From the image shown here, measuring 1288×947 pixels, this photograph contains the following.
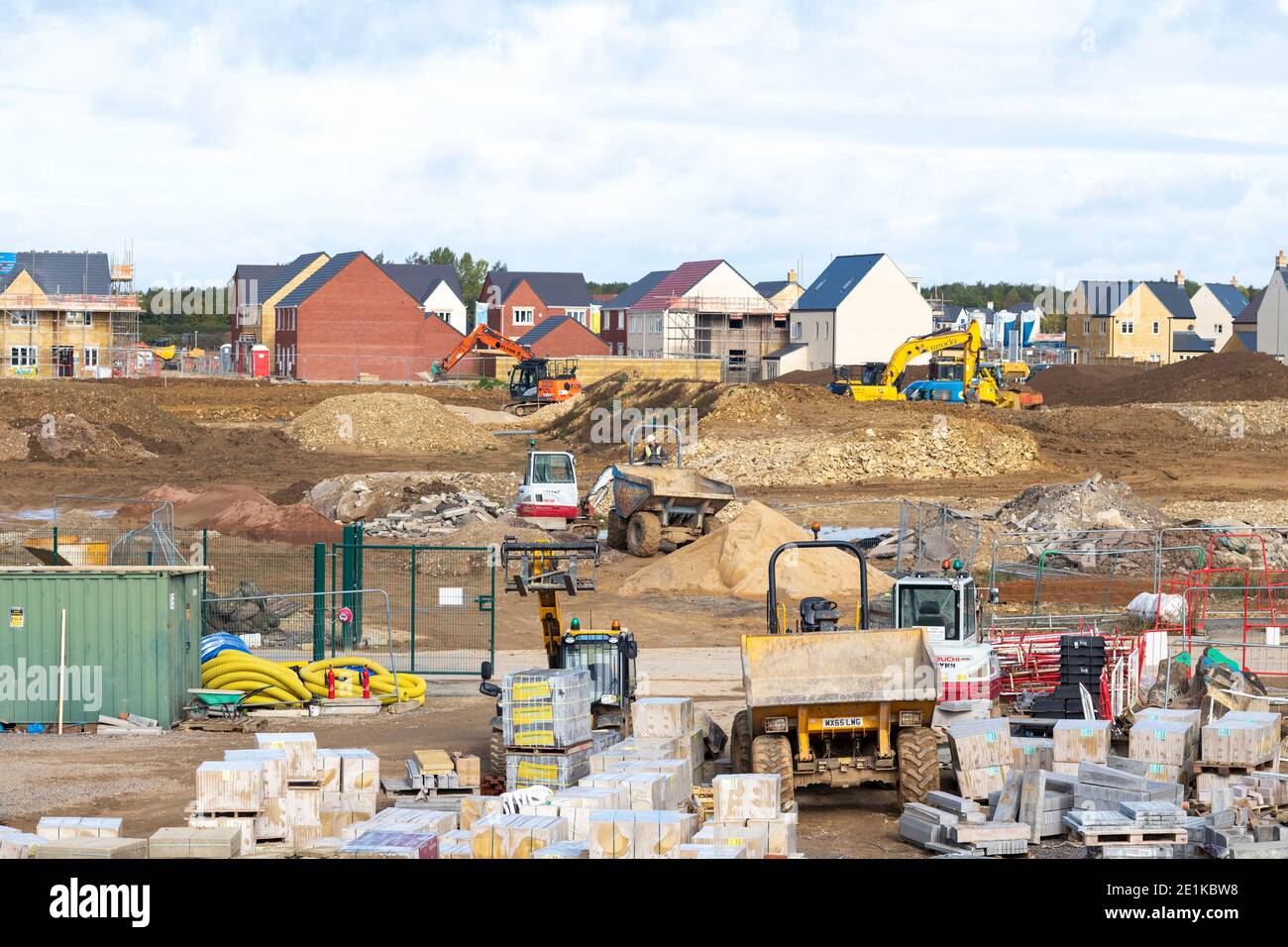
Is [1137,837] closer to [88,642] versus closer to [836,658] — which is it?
[836,658]

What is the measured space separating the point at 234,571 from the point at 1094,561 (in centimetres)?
1563

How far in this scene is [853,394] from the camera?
60531 mm

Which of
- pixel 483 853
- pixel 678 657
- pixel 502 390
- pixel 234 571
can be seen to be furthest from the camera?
pixel 502 390

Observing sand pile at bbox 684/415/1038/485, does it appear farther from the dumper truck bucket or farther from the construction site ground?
the dumper truck bucket

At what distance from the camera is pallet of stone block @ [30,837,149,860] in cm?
1087

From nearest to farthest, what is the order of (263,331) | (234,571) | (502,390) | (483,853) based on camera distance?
1. (483,853)
2. (234,571)
3. (502,390)
4. (263,331)

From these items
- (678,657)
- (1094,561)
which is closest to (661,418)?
(1094,561)

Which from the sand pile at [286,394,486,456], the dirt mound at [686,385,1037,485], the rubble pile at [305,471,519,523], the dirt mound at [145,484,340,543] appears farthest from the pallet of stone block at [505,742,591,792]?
the sand pile at [286,394,486,456]

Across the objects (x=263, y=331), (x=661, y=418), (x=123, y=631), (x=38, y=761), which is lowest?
(x=38, y=761)

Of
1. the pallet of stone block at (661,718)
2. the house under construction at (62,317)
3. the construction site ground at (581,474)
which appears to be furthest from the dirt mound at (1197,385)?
the pallet of stone block at (661,718)

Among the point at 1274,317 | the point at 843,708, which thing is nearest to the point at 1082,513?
the point at 843,708

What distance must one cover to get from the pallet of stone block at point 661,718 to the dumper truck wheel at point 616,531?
1878 centimetres

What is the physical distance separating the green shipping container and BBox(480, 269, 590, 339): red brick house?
301 ft
